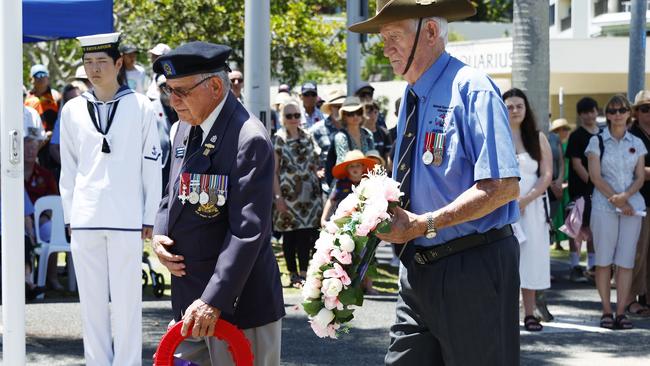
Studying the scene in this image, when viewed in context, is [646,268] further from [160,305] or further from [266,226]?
[266,226]

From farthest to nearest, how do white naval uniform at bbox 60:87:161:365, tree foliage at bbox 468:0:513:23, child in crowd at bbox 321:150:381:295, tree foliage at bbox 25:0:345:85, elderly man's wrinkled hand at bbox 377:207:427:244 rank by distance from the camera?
tree foliage at bbox 468:0:513:23 → tree foliage at bbox 25:0:345:85 → child in crowd at bbox 321:150:381:295 → white naval uniform at bbox 60:87:161:365 → elderly man's wrinkled hand at bbox 377:207:427:244

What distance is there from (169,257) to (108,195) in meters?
2.27

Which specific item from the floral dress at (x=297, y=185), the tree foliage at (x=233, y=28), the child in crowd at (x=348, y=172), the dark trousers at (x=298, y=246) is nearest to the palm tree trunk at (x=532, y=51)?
the child in crowd at (x=348, y=172)

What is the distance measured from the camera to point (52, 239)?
36.5ft

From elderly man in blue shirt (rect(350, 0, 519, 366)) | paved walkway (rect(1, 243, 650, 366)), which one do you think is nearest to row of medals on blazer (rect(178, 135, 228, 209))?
elderly man in blue shirt (rect(350, 0, 519, 366))

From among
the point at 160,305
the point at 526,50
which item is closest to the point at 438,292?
the point at 160,305

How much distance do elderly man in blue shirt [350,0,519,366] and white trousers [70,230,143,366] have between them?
2.89 m

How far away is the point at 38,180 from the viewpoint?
11.7 m

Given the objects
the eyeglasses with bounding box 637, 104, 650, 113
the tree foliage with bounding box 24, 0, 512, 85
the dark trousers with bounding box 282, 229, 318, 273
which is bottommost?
the dark trousers with bounding box 282, 229, 318, 273

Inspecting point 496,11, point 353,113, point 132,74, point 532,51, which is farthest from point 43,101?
point 496,11

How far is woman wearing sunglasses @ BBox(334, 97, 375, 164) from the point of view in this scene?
447 inches

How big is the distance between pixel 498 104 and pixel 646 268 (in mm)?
6958

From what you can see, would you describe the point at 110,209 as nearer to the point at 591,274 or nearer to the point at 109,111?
the point at 109,111

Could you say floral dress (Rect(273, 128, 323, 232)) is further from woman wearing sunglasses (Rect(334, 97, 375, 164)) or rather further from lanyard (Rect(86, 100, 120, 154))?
lanyard (Rect(86, 100, 120, 154))
